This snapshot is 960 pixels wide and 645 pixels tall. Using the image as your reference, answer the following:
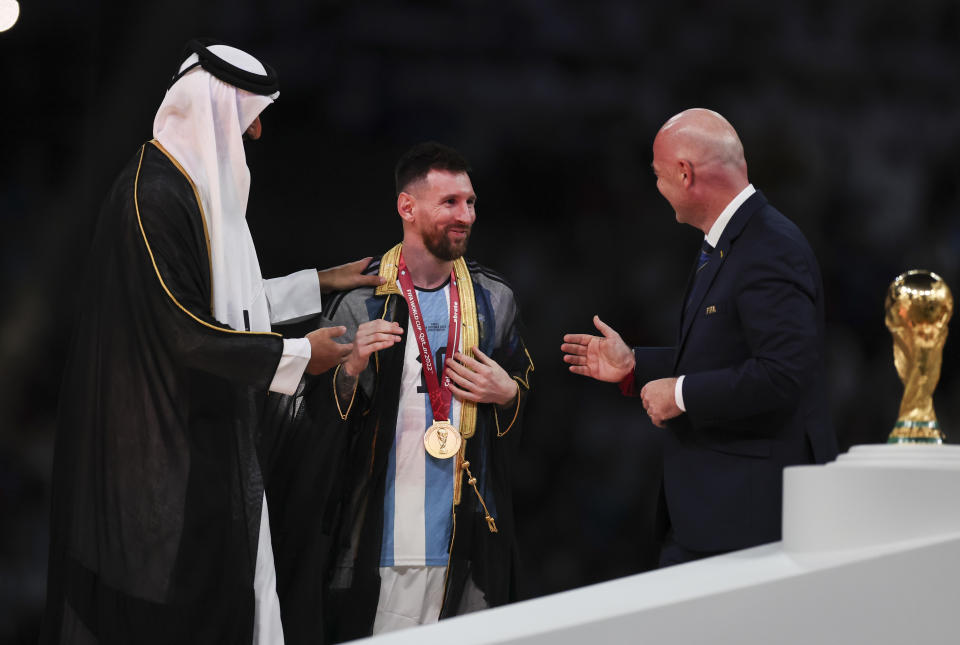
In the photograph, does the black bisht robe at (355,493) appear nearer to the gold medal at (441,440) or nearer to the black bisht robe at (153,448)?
the gold medal at (441,440)

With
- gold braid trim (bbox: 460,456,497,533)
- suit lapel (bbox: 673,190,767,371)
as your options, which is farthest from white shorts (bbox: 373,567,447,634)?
suit lapel (bbox: 673,190,767,371)

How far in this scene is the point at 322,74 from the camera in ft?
16.3

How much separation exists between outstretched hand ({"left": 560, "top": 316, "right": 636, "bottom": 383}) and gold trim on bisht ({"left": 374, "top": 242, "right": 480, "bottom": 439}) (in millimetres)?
521

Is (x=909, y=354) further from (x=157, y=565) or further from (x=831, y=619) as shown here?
(x=157, y=565)

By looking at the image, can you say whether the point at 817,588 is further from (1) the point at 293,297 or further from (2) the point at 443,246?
(1) the point at 293,297

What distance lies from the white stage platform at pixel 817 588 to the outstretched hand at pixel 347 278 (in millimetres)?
2304

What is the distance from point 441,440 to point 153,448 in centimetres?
110

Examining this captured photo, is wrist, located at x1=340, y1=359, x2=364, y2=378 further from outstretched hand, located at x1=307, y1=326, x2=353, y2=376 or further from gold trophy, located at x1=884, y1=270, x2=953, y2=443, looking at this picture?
gold trophy, located at x1=884, y1=270, x2=953, y2=443

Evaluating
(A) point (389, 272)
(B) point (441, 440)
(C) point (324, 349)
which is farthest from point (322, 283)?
(C) point (324, 349)

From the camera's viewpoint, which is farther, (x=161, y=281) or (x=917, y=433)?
(x=161, y=281)

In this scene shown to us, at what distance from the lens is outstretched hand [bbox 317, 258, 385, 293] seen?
155 inches

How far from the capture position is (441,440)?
3.73 m

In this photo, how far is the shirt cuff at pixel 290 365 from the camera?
303 centimetres

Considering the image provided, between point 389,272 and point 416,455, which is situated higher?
point 389,272
